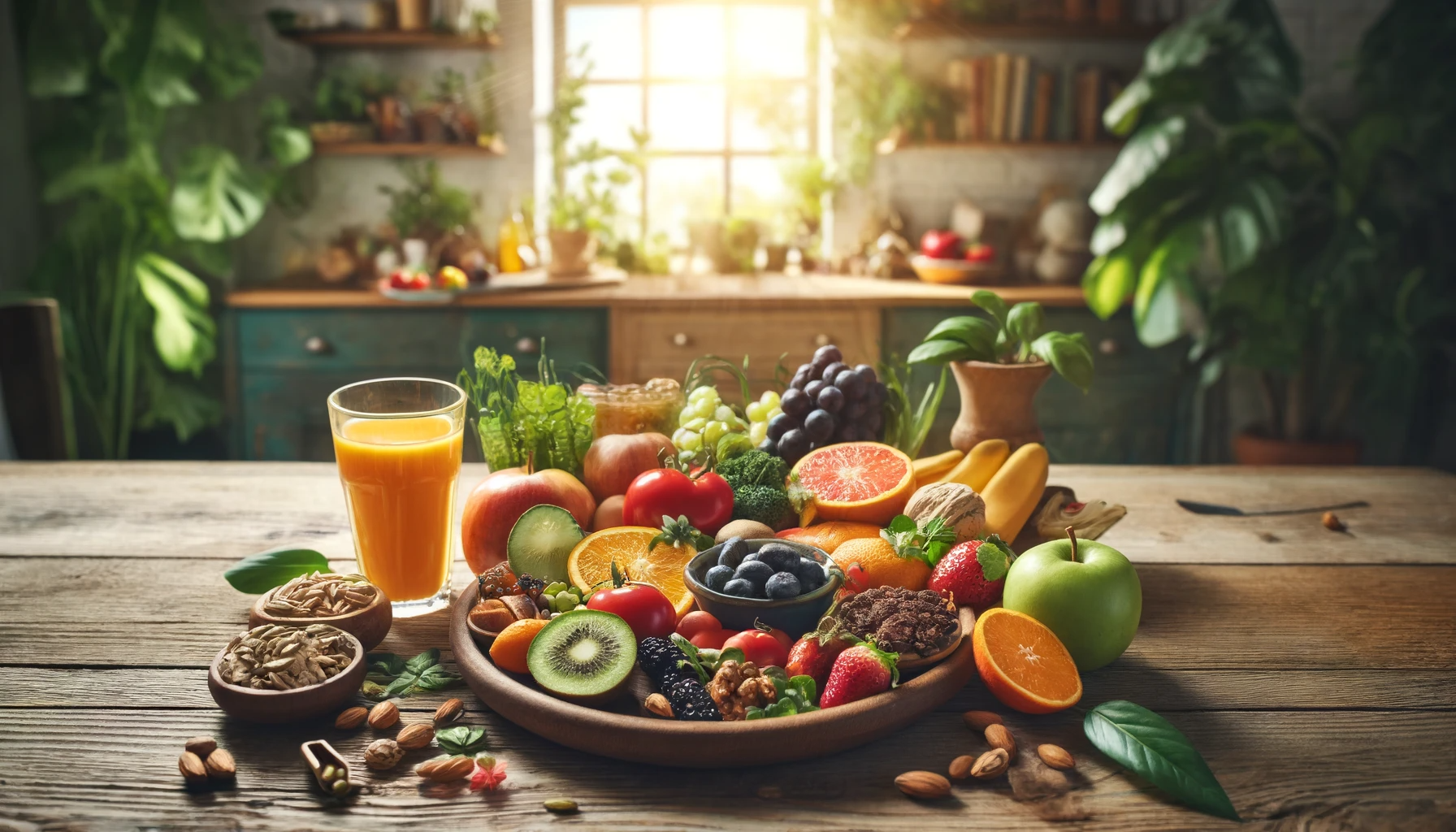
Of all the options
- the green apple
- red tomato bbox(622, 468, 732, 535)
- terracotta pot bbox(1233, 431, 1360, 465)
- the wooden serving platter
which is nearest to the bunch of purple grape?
red tomato bbox(622, 468, 732, 535)

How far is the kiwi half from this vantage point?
0.86m

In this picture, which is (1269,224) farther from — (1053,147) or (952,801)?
(952,801)

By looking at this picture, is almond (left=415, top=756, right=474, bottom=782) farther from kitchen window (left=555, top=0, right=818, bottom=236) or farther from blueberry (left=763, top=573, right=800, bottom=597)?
kitchen window (left=555, top=0, right=818, bottom=236)

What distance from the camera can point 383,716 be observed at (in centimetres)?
87

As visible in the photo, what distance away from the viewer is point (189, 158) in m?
3.40

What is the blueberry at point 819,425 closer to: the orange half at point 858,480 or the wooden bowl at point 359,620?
the orange half at point 858,480

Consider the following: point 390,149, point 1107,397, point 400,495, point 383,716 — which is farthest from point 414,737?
point 390,149

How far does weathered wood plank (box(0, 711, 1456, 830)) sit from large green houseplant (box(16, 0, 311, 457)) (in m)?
2.84

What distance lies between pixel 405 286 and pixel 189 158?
79 centimetres

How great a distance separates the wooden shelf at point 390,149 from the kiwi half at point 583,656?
3.15 m

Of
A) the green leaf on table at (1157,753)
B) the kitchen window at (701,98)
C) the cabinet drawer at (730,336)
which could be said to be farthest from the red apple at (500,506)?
the kitchen window at (701,98)

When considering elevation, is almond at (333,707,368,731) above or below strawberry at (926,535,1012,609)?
below

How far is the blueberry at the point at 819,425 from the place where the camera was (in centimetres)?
137

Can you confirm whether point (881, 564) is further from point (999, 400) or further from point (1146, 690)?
point (999, 400)
